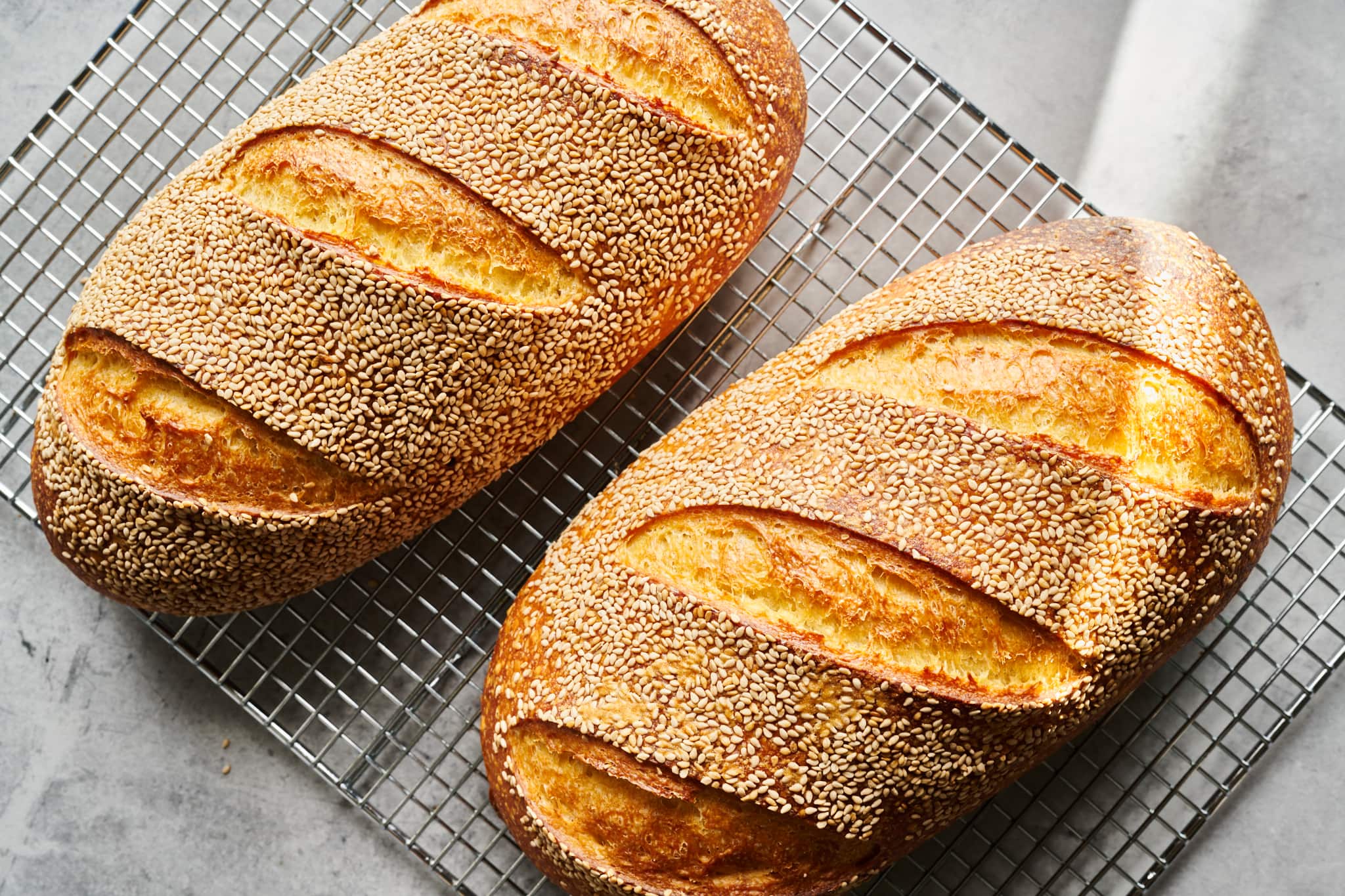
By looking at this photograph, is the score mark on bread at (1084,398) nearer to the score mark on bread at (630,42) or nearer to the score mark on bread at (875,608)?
the score mark on bread at (875,608)

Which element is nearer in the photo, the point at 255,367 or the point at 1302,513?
the point at 255,367

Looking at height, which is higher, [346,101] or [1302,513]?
[1302,513]

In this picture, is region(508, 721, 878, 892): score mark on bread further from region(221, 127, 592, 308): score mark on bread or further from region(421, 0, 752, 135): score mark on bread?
region(421, 0, 752, 135): score mark on bread

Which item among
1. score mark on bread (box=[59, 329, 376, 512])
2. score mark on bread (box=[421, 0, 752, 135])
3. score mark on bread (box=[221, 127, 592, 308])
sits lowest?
score mark on bread (box=[59, 329, 376, 512])

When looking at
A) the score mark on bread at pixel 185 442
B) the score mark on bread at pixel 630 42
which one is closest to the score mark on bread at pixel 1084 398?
the score mark on bread at pixel 630 42

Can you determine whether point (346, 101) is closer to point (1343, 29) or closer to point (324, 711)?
point (324, 711)

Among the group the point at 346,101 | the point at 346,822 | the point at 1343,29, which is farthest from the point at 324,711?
the point at 1343,29

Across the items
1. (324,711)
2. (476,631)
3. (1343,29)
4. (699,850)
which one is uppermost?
(1343,29)

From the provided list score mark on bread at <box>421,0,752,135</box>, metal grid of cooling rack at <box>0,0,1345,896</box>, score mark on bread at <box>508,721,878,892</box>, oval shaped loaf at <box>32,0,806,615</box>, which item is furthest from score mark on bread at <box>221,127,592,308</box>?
score mark on bread at <box>508,721,878,892</box>
